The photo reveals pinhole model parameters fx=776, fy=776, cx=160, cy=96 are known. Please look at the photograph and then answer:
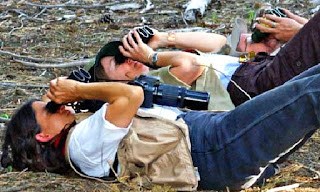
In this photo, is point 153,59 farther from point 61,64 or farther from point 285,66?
point 61,64

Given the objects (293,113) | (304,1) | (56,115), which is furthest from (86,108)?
(304,1)

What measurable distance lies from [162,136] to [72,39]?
4154 mm

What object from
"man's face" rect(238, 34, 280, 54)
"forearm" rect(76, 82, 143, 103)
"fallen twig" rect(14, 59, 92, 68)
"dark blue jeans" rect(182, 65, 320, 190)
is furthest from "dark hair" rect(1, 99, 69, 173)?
"fallen twig" rect(14, 59, 92, 68)

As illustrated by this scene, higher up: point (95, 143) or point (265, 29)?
point (265, 29)

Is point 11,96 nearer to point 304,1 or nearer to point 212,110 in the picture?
point 212,110

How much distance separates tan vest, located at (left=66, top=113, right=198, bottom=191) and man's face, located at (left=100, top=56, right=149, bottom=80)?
764 mm

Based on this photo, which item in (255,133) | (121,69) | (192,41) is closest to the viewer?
(255,133)

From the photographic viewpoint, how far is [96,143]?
4.18m

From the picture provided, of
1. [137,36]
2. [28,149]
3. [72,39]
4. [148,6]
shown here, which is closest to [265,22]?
[137,36]

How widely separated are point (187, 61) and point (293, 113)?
3.82 feet

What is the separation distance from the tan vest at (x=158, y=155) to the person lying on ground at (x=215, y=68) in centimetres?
66

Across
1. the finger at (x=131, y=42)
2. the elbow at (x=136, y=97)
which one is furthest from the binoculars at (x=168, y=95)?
the finger at (x=131, y=42)

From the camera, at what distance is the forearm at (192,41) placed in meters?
5.56

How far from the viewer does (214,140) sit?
14.0 ft
